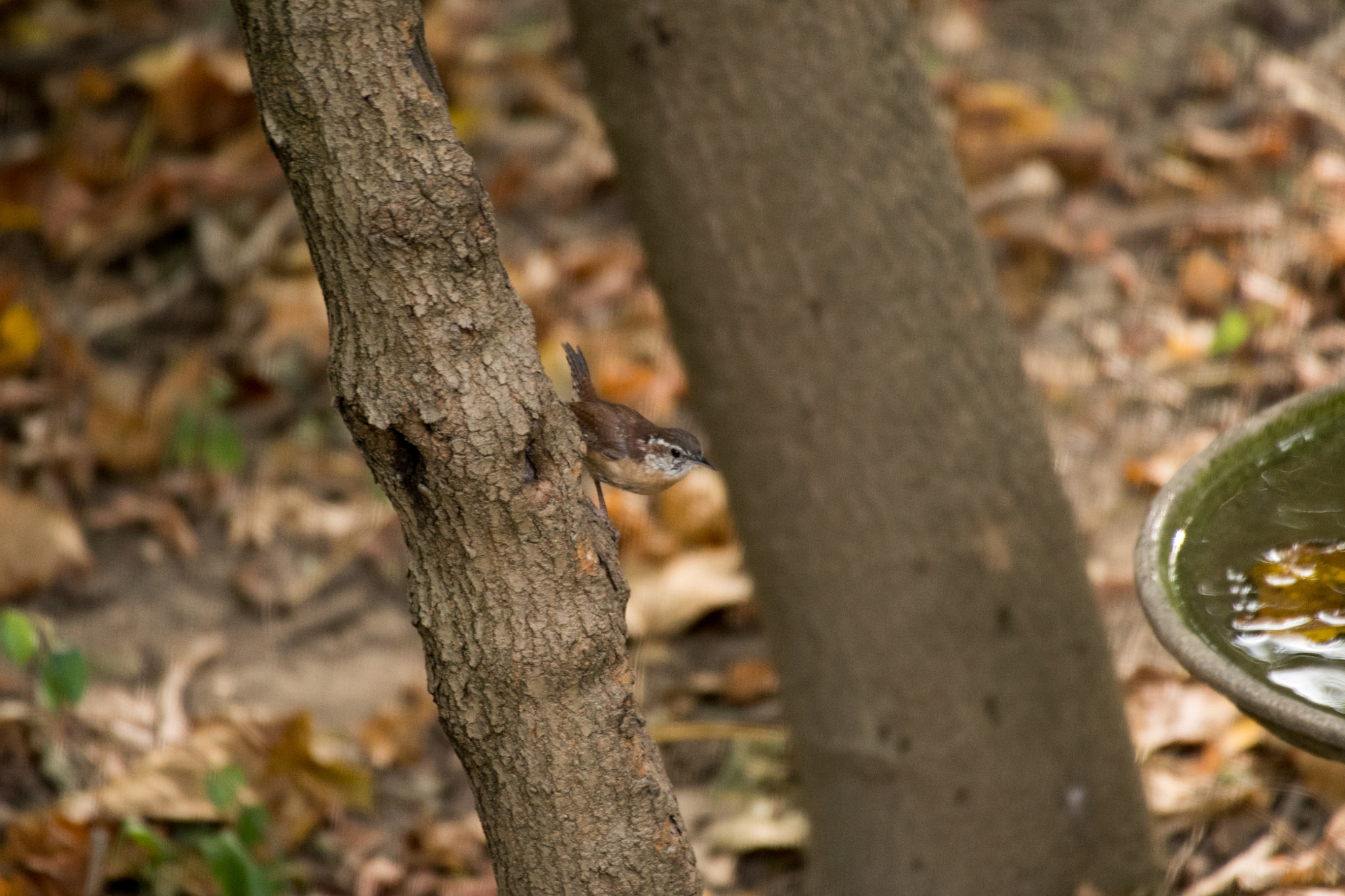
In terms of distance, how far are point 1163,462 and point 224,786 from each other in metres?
3.25

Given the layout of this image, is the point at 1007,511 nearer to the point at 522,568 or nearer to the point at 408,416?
the point at 522,568

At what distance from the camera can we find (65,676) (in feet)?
10.3

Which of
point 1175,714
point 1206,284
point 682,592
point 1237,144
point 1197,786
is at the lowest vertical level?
point 1197,786

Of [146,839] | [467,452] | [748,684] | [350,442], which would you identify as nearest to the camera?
[467,452]

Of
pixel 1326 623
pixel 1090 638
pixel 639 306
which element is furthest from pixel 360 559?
pixel 1326 623

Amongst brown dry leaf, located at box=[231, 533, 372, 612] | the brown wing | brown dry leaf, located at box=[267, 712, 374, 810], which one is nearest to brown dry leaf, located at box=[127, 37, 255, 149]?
brown dry leaf, located at box=[231, 533, 372, 612]

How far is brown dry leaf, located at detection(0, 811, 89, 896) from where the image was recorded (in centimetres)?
300

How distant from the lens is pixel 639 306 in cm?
557

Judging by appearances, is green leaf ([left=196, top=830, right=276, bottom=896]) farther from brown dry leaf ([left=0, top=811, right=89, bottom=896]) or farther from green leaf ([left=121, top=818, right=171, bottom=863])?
brown dry leaf ([left=0, top=811, right=89, bottom=896])

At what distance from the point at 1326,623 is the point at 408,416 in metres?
1.50

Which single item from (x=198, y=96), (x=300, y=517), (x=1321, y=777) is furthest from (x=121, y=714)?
(x=1321, y=777)

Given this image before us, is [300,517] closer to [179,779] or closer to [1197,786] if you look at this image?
[179,779]

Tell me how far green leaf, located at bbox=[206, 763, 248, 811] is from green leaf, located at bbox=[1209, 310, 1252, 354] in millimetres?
3836

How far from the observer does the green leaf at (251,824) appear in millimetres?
3080
